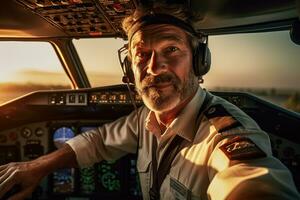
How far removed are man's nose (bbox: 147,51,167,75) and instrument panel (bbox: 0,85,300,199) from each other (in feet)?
3.30

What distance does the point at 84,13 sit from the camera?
192 cm

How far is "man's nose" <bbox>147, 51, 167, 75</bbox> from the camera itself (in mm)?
1323

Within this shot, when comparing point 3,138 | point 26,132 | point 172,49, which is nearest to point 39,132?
point 26,132

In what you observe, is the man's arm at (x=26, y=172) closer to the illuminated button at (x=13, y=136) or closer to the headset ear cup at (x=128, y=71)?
the headset ear cup at (x=128, y=71)

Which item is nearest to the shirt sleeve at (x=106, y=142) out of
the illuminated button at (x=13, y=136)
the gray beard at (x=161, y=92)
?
the gray beard at (x=161, y=92)

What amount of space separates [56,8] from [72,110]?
32.6 inches

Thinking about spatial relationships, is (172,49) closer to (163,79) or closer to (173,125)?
(163,79)

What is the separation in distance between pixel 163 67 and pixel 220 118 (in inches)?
12.1

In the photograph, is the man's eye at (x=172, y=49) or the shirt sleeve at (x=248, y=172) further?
the man's eye at (x=172, y=49)

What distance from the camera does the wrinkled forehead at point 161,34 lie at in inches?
53.8

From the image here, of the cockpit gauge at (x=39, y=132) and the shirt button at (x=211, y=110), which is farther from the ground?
the cockpit gauge at (x=39, y=132)

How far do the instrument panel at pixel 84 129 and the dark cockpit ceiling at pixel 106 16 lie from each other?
1.51 ft

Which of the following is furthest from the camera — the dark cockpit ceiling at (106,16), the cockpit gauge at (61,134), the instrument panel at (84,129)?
the cockpit gauge at (61,134)

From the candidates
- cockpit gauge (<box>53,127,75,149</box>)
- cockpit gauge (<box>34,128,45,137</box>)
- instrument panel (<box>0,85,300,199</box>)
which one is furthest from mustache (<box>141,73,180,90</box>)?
cockpit gauge (<box>34,128,45,137</box>)
